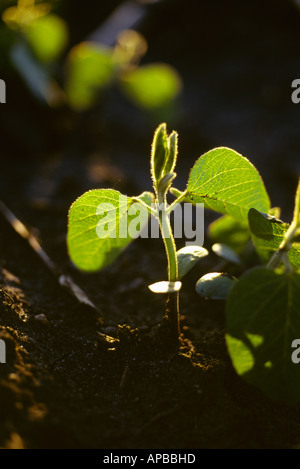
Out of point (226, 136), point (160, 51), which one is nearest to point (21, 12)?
point (160, 51)

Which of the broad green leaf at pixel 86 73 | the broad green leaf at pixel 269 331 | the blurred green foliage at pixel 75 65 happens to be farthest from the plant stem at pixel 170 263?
the broad green leaf at pixel 86 73

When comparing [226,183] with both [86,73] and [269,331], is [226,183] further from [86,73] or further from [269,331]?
[86,73]

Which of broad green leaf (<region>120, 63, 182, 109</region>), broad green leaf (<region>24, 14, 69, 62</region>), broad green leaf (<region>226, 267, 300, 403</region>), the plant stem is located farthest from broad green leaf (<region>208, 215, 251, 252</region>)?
broad green leaf (<region>24, 14, 69, 62</region>)

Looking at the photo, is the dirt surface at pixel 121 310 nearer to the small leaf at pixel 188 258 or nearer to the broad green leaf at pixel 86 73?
the broad green leaf at pixel 86 73

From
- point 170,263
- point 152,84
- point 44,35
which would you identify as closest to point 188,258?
point 170,263

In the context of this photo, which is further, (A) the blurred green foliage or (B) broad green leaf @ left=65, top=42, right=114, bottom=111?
(B) broad green leaf @ left=65, top=42, right=114, bottom=111

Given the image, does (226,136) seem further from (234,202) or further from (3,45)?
(234,202)

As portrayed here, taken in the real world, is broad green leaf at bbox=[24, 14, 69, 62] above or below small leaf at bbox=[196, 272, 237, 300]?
above

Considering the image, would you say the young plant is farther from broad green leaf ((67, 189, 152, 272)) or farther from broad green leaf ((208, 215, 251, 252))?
broad green leaf ((208, 215, 251, 252))
